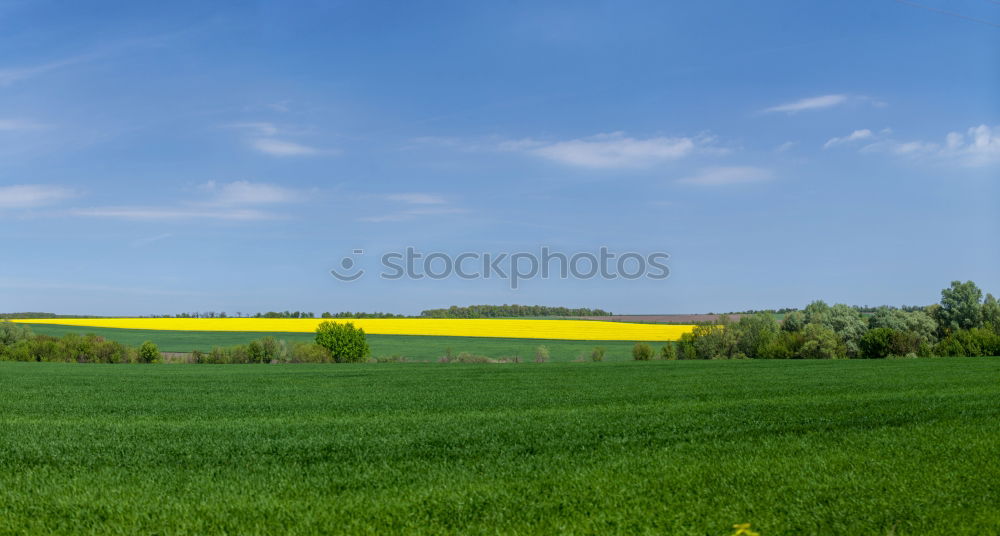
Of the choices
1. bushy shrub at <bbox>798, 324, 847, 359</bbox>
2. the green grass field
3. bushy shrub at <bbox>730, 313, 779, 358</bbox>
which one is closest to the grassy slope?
bushy shrub at <bbox>730, 313, 779, 358</bbox>

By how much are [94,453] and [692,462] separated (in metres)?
8.97

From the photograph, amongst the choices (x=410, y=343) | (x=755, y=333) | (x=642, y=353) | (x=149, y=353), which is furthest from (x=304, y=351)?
(x=755, y=333)

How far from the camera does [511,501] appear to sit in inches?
305

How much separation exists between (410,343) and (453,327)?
47.6 feet

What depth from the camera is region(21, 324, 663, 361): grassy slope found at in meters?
66.8

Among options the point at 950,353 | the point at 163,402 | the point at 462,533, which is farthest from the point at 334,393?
the point at 950,353

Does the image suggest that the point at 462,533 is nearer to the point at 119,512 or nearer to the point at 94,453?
the point at 119,512

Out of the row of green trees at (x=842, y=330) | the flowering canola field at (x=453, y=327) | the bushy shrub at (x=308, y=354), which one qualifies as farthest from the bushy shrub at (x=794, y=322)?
the bushy shrub at (x=308, y=354)

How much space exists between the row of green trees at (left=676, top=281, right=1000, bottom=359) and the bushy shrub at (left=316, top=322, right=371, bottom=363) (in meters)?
29.7

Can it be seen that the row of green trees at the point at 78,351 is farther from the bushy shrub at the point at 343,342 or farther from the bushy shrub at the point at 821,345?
the bushy shrub at the point at 821,345

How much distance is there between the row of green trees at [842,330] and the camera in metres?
60.4

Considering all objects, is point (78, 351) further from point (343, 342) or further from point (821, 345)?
point (821, 345)

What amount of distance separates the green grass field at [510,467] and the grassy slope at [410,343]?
159ft

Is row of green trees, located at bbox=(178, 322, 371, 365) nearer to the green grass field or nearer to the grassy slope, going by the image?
the grassy slope
